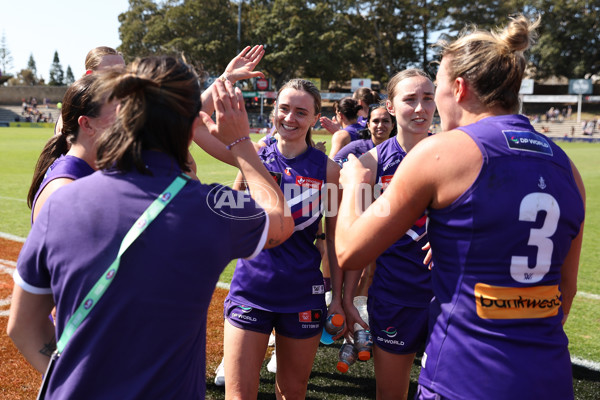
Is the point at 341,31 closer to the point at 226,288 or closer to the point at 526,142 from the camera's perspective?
the point at 226,288

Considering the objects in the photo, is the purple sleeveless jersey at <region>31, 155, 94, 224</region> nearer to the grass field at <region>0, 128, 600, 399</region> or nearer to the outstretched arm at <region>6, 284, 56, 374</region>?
the outstretched arm at <region>6, 284, 56, 374</region>

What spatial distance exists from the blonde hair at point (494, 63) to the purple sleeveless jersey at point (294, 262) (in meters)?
1.36

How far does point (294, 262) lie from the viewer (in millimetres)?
3133

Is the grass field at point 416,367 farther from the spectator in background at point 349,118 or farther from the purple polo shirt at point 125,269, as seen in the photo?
the purple polo shirt at point 125,269

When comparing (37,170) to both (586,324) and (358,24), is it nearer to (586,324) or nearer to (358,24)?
(586,324)

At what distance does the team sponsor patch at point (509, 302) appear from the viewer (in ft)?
5.68

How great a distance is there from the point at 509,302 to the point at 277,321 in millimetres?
1662

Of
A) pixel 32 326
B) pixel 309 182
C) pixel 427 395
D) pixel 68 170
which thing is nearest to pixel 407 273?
pixel 309 182

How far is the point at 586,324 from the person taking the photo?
5484mm

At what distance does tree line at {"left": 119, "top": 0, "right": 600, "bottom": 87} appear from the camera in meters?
58.6

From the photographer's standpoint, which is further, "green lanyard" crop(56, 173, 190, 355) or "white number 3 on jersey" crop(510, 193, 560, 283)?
"white number 3 on jersey" crop(510, 193, 560, 283)

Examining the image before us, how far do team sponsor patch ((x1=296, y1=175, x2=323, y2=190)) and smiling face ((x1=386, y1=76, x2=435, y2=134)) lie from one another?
24.9 inches

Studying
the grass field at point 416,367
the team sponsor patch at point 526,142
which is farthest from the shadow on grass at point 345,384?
the team sponsor patch at point 526,142

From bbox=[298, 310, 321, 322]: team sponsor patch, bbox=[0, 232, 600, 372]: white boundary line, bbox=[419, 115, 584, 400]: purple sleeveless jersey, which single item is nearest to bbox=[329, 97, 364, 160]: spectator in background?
bbox=[0, 232, 600, 372]: white boundary line
